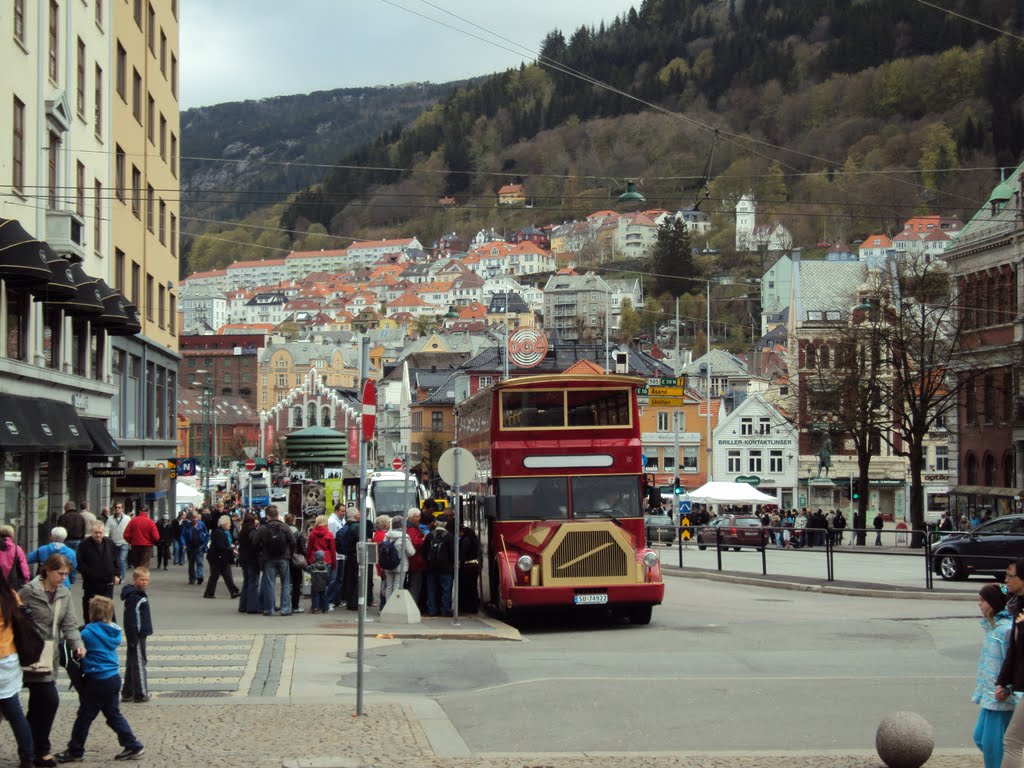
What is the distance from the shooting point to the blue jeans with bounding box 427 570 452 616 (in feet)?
74.7

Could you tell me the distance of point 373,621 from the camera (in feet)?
71.3

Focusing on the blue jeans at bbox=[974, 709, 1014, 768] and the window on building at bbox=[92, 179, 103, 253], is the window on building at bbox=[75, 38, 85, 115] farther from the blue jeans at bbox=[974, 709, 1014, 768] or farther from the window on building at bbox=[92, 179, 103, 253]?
the blue jeans at bbox=[974, 709, 1014, 768]

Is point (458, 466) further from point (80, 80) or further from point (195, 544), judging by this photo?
point (80, 80)

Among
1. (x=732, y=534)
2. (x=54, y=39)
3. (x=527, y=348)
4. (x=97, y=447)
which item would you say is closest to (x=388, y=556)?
(x=97, y=447)

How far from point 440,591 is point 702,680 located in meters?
8.28

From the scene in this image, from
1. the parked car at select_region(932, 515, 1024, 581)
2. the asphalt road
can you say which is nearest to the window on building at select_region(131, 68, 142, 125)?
the asphalt road

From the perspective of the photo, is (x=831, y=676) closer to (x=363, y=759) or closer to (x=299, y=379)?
(x=363, y=759)

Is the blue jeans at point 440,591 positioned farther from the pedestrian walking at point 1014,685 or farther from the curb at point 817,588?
the pedestrian walking at point 1014,685

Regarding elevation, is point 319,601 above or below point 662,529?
above

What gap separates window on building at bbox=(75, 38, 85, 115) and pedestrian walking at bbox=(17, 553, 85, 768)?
25.3 m

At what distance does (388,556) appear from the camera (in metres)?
22.5

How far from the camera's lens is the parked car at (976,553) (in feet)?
96.2

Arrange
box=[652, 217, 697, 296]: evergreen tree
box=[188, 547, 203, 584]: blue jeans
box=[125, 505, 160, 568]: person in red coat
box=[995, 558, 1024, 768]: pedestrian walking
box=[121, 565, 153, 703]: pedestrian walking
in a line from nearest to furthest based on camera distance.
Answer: box=[995, 558, 1024, 768]: pedestrian walking
box=[121, 565, 153, 703]: pedestrian walking
box=[125, 505, 160, 568]: person in red coat
box=[188, 547, 203, 584]: blue jeans
box=[652, 217, 697, 296]: evergreen tree

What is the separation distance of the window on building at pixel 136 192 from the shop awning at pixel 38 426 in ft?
46.3
